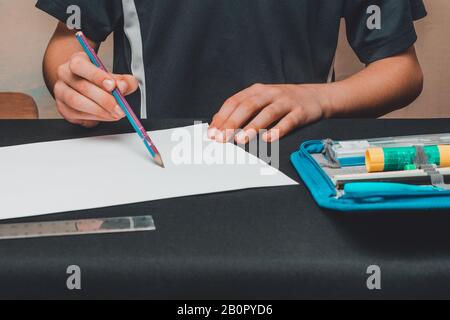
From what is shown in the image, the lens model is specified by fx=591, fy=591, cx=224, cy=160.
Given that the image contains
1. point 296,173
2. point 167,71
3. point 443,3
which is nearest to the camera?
point 296,173

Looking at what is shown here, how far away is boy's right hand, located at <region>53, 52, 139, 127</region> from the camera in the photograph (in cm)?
59

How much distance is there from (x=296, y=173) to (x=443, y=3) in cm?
97

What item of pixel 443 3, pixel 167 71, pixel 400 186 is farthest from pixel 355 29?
pixel 400 186

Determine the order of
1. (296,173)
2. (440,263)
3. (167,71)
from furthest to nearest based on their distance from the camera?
(167,71) → (296,173) → (440,263)

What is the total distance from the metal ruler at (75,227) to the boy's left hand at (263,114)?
0.71ft

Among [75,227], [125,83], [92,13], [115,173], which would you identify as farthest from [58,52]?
[75,227]

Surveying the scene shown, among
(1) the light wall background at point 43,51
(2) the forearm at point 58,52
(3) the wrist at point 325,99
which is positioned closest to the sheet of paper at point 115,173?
(3) the wrist at point 325,99

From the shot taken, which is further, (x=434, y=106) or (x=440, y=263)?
(x=434, y=106)

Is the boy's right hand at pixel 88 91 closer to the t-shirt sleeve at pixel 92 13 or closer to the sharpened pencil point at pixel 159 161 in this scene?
the sharpened pencil point at pixel 159 161

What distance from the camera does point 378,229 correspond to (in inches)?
15.8

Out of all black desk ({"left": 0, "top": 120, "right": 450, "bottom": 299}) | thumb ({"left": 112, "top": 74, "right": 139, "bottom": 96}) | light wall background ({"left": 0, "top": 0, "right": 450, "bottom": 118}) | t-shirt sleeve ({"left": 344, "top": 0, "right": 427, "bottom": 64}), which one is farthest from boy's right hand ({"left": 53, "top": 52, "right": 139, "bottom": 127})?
light wall background ({"left": 0, "top": 0, "right": 450, "bottom": 118})

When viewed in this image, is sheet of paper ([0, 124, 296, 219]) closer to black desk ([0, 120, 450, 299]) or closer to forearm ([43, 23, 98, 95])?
black desk ([0, 120, 450, 299])

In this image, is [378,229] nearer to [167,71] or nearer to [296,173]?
[296,173]
